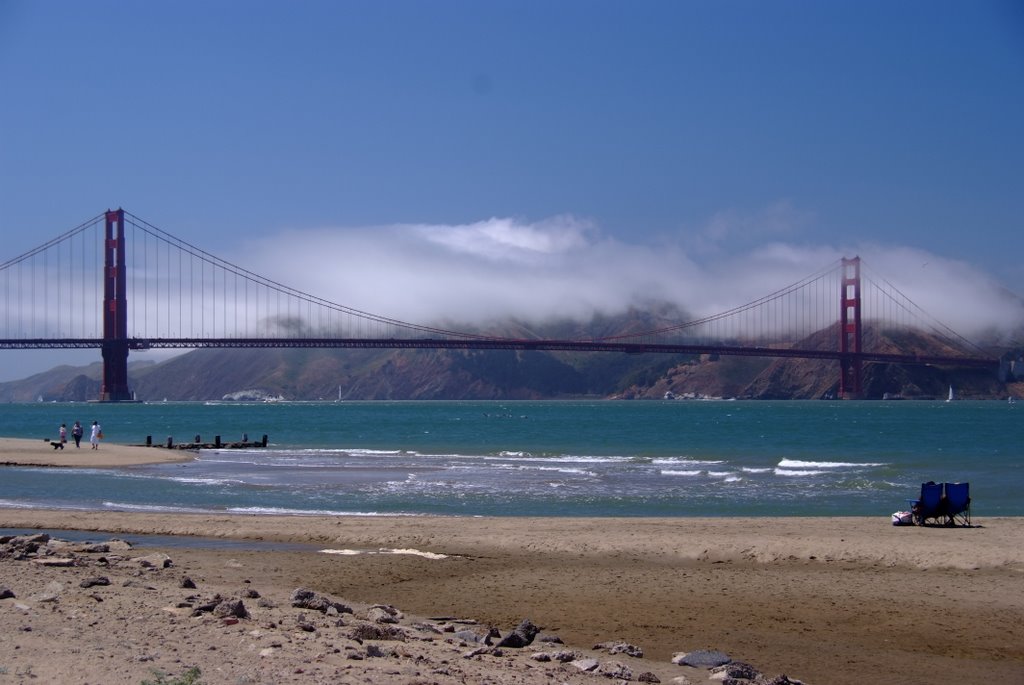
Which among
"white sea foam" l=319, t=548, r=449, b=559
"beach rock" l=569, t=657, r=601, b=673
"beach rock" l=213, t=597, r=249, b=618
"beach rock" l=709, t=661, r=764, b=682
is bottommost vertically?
"white sea foam" l=319, t=548, r=449, b=559

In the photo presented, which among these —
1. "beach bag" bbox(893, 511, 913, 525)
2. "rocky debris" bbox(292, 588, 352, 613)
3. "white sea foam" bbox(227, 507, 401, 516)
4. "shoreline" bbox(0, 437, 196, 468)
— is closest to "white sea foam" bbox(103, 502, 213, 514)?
"white sea foam" bbox(227, 507, 401, 516)

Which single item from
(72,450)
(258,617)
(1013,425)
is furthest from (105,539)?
(1013,425)

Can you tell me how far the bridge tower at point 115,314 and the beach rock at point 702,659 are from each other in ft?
272

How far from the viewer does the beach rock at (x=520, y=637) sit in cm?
763

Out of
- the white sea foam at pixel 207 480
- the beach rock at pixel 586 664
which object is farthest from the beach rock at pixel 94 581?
the white sea foam at pixel 207 480

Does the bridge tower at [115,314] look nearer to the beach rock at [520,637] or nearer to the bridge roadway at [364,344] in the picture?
the bridge roadway at [364,344]

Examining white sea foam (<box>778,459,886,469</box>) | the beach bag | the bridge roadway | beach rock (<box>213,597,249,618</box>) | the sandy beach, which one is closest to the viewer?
Answer: the sandy beach

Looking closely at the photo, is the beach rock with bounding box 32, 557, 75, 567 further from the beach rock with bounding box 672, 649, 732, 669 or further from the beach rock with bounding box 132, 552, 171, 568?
the beach rock with bounding box 672, 649, 732, 669

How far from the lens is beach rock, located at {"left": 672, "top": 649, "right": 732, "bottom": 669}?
24.9 ft

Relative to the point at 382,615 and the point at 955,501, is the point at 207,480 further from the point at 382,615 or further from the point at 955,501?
the point at 382,615

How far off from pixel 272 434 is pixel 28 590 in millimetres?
51434

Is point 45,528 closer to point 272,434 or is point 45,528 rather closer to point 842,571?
point 842,571

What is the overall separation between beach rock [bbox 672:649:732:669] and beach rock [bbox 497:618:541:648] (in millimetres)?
1007

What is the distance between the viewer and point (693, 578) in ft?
36.9
